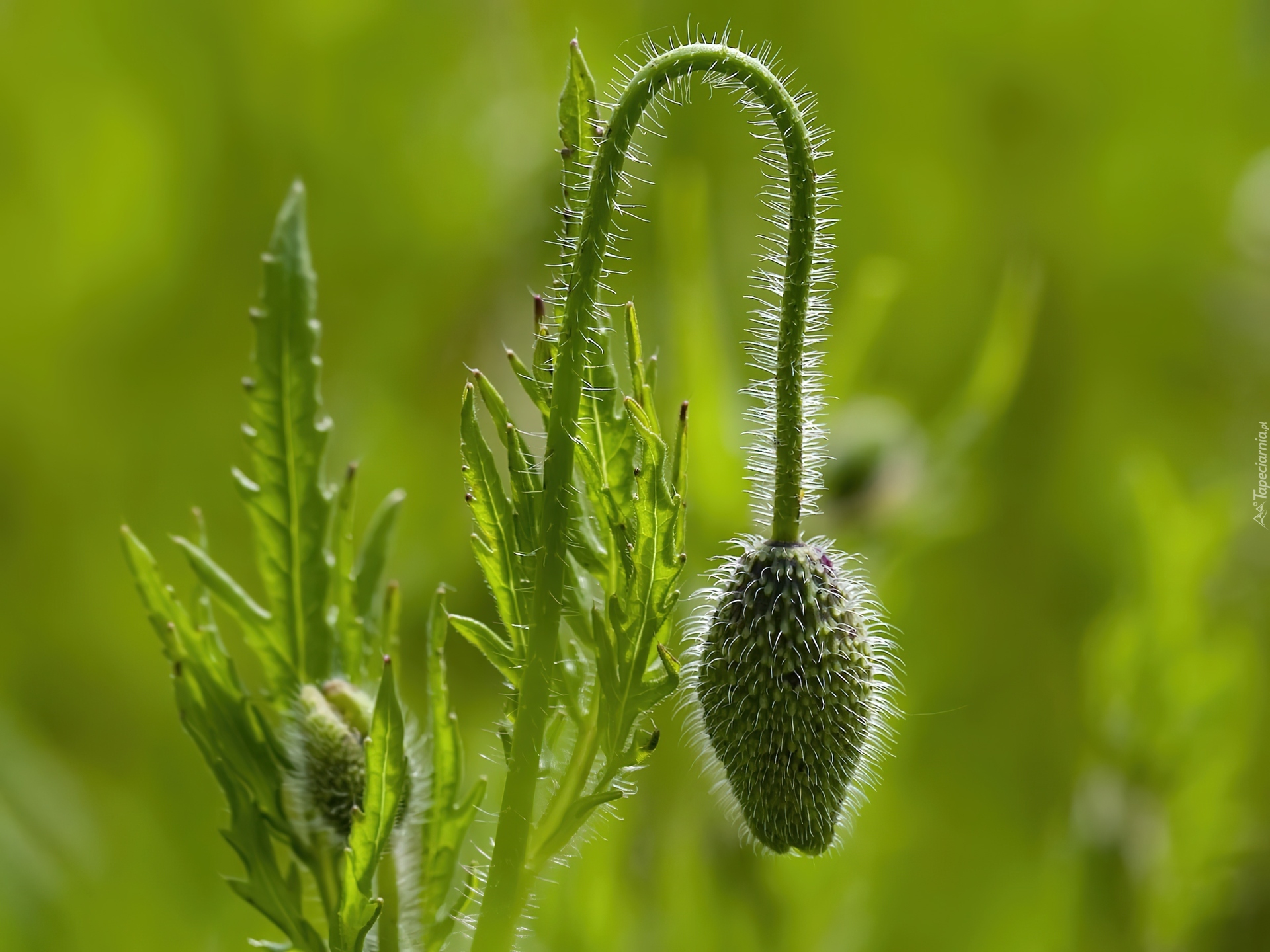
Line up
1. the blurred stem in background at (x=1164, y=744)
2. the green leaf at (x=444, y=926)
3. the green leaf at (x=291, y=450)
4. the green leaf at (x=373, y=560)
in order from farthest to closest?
the blurred stem in background at (x=1164, y=744) → the green leaf at (x=373, y=560) → the green leaf at (x=291, y=450) → the green leaf at (x=444, y=926)

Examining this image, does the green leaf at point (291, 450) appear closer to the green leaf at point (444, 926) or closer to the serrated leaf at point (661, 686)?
the green leaf at point (444, 926)

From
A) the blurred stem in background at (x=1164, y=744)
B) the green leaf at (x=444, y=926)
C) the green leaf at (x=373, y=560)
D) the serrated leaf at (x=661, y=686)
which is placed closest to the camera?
the serrated leaf at (x=661, y=686)

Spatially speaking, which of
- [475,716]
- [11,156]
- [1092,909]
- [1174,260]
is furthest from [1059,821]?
[11,156]

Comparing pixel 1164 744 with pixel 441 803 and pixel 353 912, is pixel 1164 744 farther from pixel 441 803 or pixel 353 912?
pixel 353 912

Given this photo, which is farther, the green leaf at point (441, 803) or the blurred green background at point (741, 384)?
the blurred green background at point (741, 384)

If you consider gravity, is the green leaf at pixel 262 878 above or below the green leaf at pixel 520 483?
below

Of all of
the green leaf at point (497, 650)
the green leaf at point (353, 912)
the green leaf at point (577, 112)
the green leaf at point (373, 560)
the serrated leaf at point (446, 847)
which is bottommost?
the green leaf at point (353, 912)

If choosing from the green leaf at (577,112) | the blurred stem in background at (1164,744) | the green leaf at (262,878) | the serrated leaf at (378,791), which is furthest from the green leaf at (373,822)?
the blurred stem in background at (1164,744)

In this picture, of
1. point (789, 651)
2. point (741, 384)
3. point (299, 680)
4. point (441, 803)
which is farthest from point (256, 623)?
point (741, 384)
